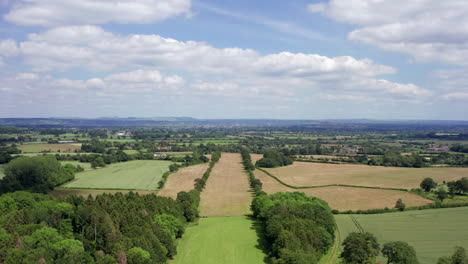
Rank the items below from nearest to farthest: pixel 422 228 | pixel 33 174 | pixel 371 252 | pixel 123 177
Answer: pixel 371 252 < pixel 422 228 < pixel 33 174 < pixel 123 177

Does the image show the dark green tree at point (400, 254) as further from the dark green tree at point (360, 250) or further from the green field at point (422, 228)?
the green field at point (422, 228)

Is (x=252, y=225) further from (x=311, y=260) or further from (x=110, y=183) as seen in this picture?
(x=110, y=183)

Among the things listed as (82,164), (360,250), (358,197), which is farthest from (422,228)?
(82,164)

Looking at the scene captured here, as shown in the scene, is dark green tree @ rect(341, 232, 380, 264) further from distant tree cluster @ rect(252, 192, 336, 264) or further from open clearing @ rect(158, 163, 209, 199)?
open clearing @ rect(158, 163, 209, 199)

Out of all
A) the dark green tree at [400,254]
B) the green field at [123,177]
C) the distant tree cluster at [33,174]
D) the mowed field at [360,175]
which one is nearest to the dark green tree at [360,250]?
the dark green tree at [400,254]

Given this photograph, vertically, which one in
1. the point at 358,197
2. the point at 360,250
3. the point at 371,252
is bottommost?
the point at 358,197

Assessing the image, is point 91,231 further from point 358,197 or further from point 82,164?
point 82,164

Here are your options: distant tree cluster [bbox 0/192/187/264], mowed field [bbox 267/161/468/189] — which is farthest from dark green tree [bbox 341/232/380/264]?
mowed field [bbox 267/161/468/189]
